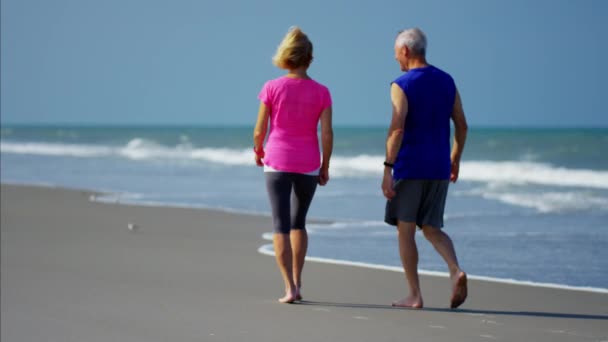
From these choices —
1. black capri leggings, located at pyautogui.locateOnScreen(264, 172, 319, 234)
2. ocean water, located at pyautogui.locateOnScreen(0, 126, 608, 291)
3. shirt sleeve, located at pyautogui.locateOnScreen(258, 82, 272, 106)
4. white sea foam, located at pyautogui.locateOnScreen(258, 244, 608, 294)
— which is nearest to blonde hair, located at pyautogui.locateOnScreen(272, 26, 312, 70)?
shirt sleeve, located at pyautogui.locateOnScreen(258, 82, 272, 106)

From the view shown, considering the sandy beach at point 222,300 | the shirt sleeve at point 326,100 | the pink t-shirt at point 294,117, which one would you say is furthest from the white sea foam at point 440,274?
the shirt sleeve at point 326,100

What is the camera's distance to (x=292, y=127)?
17.6 feet

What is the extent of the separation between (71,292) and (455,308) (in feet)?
7.40

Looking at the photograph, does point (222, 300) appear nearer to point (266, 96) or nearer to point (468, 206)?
point (266, 96)

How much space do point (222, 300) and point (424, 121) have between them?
1.55 meters

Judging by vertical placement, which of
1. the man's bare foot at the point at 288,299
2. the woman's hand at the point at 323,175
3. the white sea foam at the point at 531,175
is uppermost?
the woman's hand at the point at 323,175

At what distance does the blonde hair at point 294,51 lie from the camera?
5.34 metres

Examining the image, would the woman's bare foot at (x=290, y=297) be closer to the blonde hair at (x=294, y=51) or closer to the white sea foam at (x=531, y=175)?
the blonde hair at (x=294, y=51)

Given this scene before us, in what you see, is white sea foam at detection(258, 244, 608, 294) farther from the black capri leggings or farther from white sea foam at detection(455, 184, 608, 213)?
white sea foam at detection(455, 184, 608, 213)

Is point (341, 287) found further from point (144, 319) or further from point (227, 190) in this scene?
point (227, 190)

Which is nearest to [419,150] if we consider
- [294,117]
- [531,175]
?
[294,117]

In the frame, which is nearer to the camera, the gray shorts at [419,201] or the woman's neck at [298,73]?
the gray shorts at [419,201]

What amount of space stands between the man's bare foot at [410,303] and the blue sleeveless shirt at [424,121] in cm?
70

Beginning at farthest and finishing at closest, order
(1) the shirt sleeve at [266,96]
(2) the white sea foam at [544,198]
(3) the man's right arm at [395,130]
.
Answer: (2) the white sea foam at [544,198] → (1) the shirt sleeve at [266,96] → (3) the man's right arm at [395,130]
